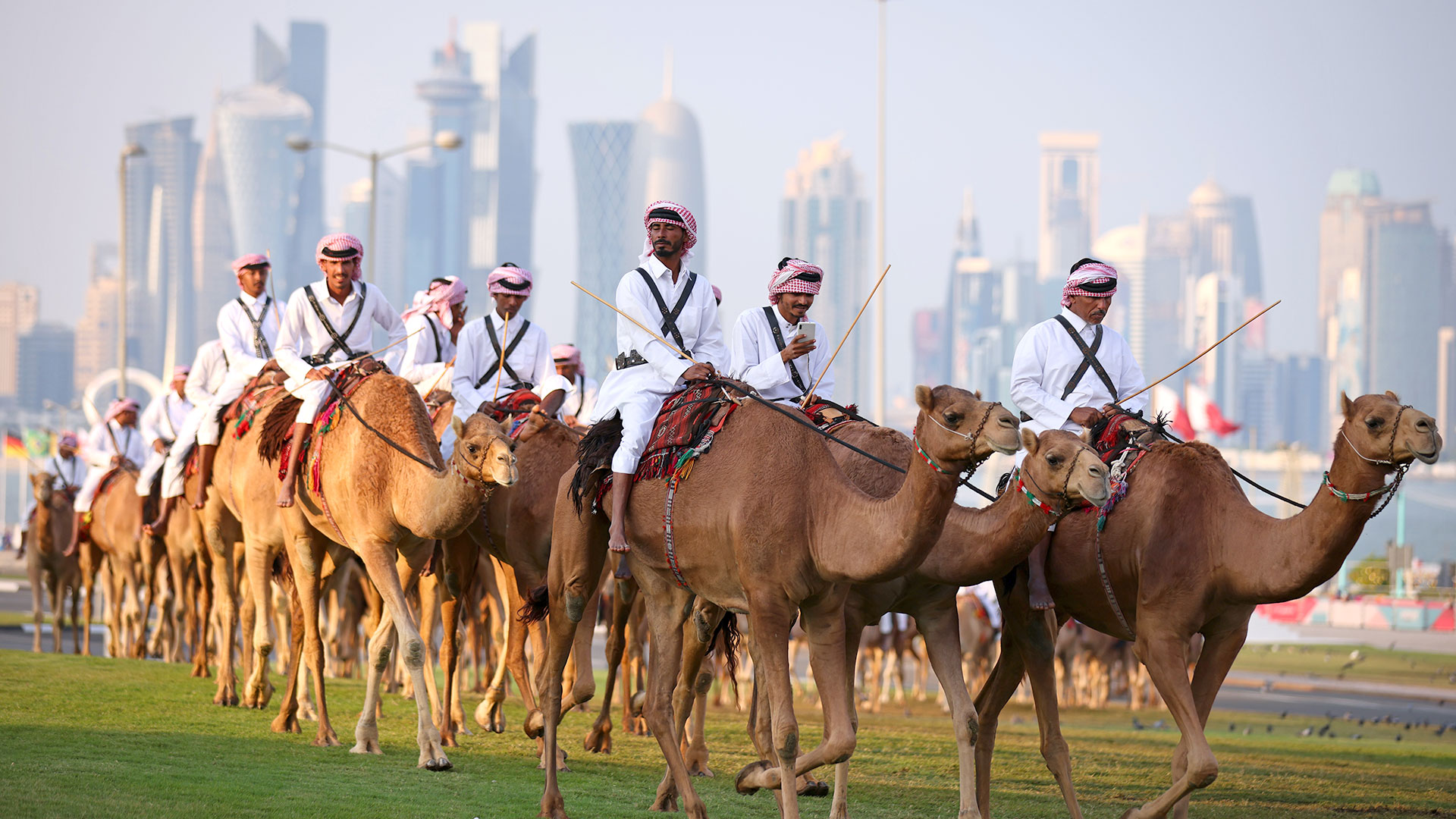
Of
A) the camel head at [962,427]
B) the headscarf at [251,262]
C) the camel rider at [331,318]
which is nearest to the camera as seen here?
the camel head at [962,427]

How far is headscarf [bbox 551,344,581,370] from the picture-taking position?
649 inches

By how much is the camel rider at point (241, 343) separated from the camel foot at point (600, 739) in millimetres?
4221

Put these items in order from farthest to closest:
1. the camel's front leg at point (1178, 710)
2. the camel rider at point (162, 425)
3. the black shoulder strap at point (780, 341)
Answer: the camel rider at point (162, 425) → the black shoulder strap at point (780, 341) → the camel's front leg at point (1178, 710)

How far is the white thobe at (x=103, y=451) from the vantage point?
2200 centimetres

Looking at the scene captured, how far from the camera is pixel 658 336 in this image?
10047mm

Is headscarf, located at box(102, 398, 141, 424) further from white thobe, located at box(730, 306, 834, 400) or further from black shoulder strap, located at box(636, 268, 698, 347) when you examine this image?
black shoulder strap, located at box(636, 268, 698, 347)

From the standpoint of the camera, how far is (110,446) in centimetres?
2256

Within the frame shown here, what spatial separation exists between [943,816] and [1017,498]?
263 centimetres

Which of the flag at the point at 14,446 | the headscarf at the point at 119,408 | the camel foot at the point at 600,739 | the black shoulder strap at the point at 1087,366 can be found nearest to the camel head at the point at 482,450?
the camel foot at the point at 600,739

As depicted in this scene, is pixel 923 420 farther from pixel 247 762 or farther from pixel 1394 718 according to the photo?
pixel 1394 718

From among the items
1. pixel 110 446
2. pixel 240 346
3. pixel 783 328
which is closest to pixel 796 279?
pixel 783 328

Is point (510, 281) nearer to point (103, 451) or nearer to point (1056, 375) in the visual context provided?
point (1056, 375)

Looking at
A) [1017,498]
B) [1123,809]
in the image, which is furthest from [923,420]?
[1123,809]

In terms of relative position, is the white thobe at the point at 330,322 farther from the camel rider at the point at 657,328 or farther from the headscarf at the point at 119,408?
the headscarf at the point at 119,408
